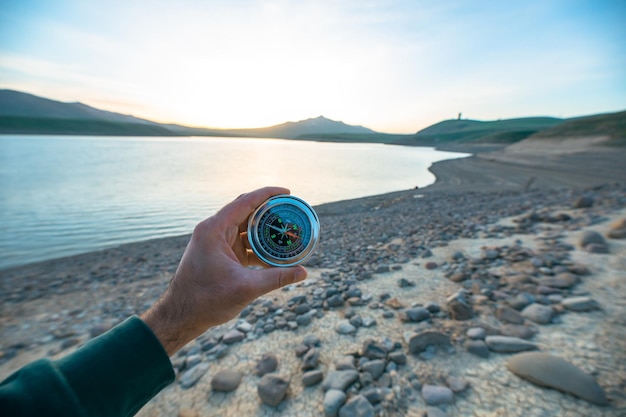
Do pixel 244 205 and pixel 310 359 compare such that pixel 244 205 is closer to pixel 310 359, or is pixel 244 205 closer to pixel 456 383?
pixel 310 359

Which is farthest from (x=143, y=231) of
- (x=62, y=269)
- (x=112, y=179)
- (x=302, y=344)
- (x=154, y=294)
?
(x=112, y=179)

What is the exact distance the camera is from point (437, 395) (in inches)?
102

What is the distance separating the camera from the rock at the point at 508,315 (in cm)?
351

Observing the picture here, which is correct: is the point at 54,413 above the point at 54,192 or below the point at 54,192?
above

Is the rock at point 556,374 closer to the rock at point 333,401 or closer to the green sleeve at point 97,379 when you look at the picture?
the rock at point 333,401

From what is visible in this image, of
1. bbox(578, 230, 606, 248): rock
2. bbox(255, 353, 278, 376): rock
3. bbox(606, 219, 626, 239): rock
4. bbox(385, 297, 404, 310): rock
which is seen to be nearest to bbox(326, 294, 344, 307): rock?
bbox(385, 297, 404, 310): rock

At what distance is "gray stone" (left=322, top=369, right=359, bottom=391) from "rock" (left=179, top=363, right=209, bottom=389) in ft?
4.42

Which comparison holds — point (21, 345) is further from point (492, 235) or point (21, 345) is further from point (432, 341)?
point (492, 235)

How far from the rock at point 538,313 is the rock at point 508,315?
0.12m

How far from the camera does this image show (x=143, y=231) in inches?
466

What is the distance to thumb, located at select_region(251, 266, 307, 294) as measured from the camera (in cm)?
206

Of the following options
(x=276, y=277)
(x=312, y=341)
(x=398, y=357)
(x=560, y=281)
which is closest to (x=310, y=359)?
(x=312, y=341)

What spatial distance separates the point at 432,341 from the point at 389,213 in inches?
360

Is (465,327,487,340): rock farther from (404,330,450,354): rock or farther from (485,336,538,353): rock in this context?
(404,330,450,354): rock
